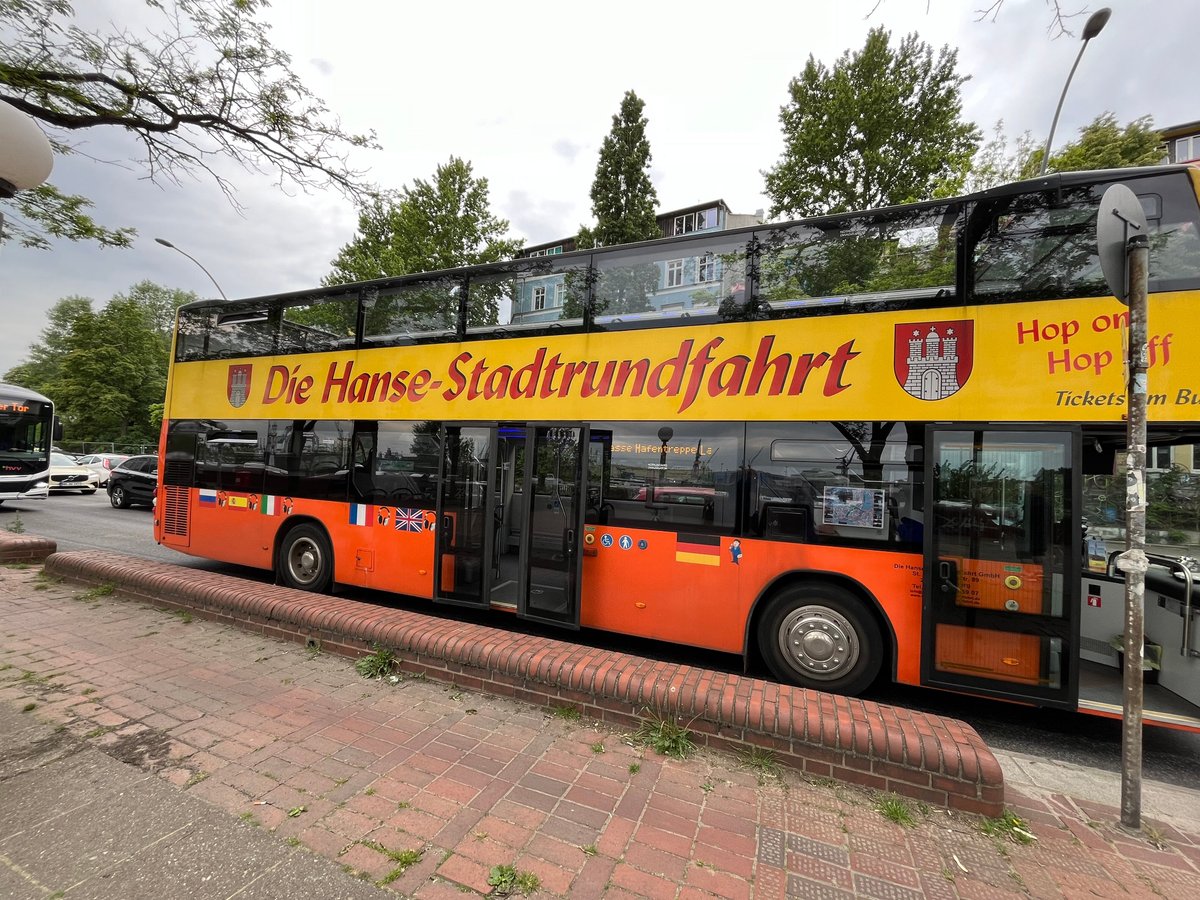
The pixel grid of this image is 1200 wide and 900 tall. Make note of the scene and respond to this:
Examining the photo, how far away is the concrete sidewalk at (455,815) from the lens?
6.79 feet

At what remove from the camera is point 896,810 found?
2525 millimetres

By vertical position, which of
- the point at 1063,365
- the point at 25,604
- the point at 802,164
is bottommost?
the point at 25,604

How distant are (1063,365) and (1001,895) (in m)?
3.44

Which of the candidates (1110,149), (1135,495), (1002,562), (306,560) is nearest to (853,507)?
(1002,562)

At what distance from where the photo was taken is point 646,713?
3174 millimetres

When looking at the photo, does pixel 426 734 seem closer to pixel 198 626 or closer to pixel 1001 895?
pixel 1001 895

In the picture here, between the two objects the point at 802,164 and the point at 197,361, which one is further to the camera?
the point at 802,164

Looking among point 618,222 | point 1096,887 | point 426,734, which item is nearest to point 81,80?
point 426,734

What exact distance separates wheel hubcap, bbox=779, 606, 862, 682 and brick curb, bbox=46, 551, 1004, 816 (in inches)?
41.0

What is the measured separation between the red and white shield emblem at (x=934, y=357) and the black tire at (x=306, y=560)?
6.82m

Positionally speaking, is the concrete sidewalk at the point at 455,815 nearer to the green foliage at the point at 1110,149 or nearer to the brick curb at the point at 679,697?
the brick curb at the point at 679,697

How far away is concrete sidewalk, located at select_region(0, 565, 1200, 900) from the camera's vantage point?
207cm

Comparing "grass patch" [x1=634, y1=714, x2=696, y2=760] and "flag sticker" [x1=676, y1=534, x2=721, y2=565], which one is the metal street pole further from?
"flag sticker" [x1=676, y1=534, x2=721, y2=565]

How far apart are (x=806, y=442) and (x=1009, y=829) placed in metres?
2.70
